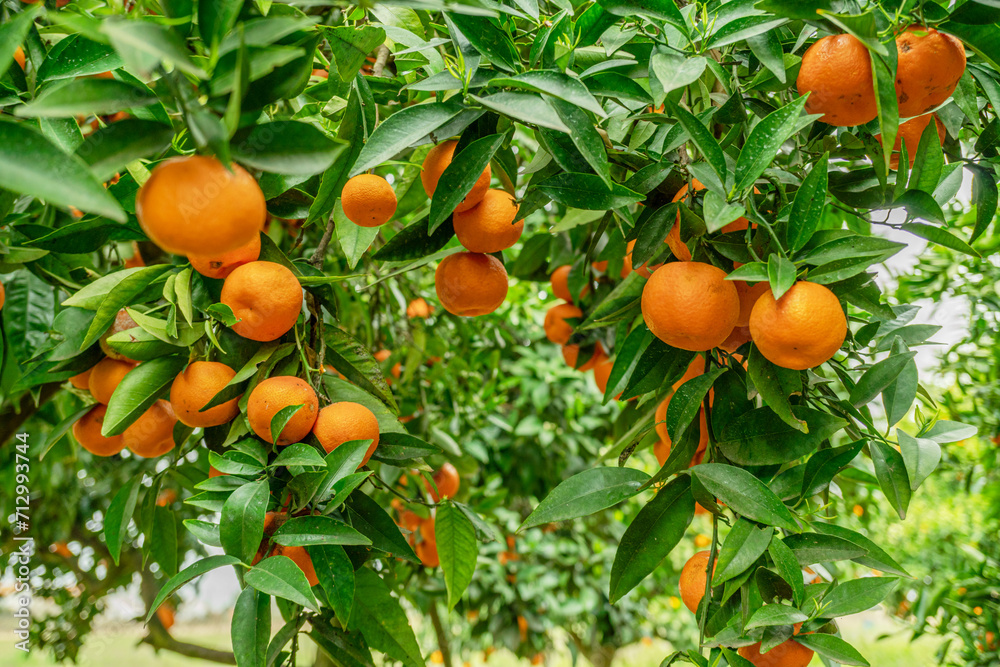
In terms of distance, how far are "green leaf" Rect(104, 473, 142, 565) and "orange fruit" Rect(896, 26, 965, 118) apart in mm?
958

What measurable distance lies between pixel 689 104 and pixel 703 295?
0.88 feet

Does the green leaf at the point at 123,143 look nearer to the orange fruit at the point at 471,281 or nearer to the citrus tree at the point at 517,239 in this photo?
the citrus tree at the point at 517,239

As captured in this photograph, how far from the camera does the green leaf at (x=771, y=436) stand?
2.03 feet

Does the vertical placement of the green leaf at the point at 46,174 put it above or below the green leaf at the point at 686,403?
above

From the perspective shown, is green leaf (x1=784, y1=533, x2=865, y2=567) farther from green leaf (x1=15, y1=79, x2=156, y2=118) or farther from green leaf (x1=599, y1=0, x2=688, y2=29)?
green leaf (x1=15, y1=79, x2=156, y2=118)

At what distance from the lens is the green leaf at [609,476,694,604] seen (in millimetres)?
660

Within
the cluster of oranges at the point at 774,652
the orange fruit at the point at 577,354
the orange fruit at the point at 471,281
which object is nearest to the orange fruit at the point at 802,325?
the cluster of oranges at the point at 774,652

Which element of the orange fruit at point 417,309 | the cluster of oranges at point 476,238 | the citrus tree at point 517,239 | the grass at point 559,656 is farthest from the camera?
the grass at point 559,656

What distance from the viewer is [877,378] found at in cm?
67

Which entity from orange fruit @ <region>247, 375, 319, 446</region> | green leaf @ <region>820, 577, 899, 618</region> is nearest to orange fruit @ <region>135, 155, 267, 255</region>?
orange fruit @ <region>247, 375, 319, 446</region>

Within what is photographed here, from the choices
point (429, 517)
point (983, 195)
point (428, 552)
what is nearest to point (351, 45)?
point (983, 195)

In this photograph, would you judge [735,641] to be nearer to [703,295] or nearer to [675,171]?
[703,295]

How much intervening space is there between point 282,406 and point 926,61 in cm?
67

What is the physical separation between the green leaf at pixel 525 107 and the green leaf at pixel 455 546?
49cm
